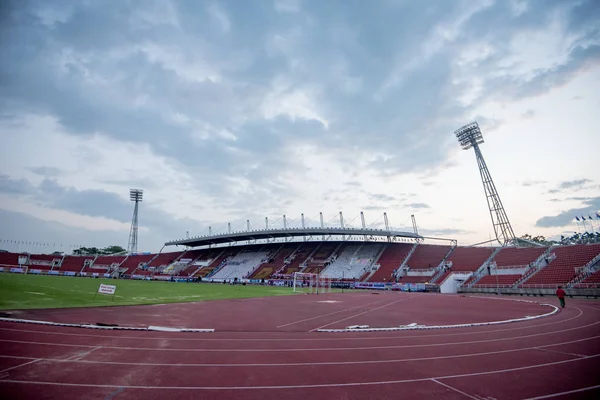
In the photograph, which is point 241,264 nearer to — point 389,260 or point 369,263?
point 369,263

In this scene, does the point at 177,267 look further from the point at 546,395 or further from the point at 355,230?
the point at 546,395

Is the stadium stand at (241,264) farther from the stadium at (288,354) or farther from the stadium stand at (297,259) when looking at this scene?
the stadium at (288,354)

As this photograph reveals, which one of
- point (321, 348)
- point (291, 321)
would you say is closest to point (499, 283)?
point (291, 321)

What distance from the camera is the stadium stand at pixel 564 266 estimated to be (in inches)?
1346

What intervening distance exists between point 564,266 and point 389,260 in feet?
90.5

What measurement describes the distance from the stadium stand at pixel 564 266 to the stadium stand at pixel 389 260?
834 inches

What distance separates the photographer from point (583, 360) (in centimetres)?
865

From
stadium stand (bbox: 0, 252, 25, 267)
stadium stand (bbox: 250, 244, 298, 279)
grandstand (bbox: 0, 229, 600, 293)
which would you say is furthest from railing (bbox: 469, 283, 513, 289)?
stadium stand (bbox: 0, 252, 25, 267)

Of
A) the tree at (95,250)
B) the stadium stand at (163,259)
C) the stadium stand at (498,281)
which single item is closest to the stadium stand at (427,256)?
the stadium stand at (498,281)

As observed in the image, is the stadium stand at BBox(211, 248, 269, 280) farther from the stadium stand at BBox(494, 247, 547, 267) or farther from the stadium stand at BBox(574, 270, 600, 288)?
the stadium stand at BBox(574, 270, 600, 288)

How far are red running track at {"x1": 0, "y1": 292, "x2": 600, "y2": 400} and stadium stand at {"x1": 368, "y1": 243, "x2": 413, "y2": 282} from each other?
41715mm

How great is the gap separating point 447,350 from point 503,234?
5189 cm

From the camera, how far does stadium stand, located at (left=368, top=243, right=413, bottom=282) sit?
180 feet

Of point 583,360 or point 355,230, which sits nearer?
point 583,360
